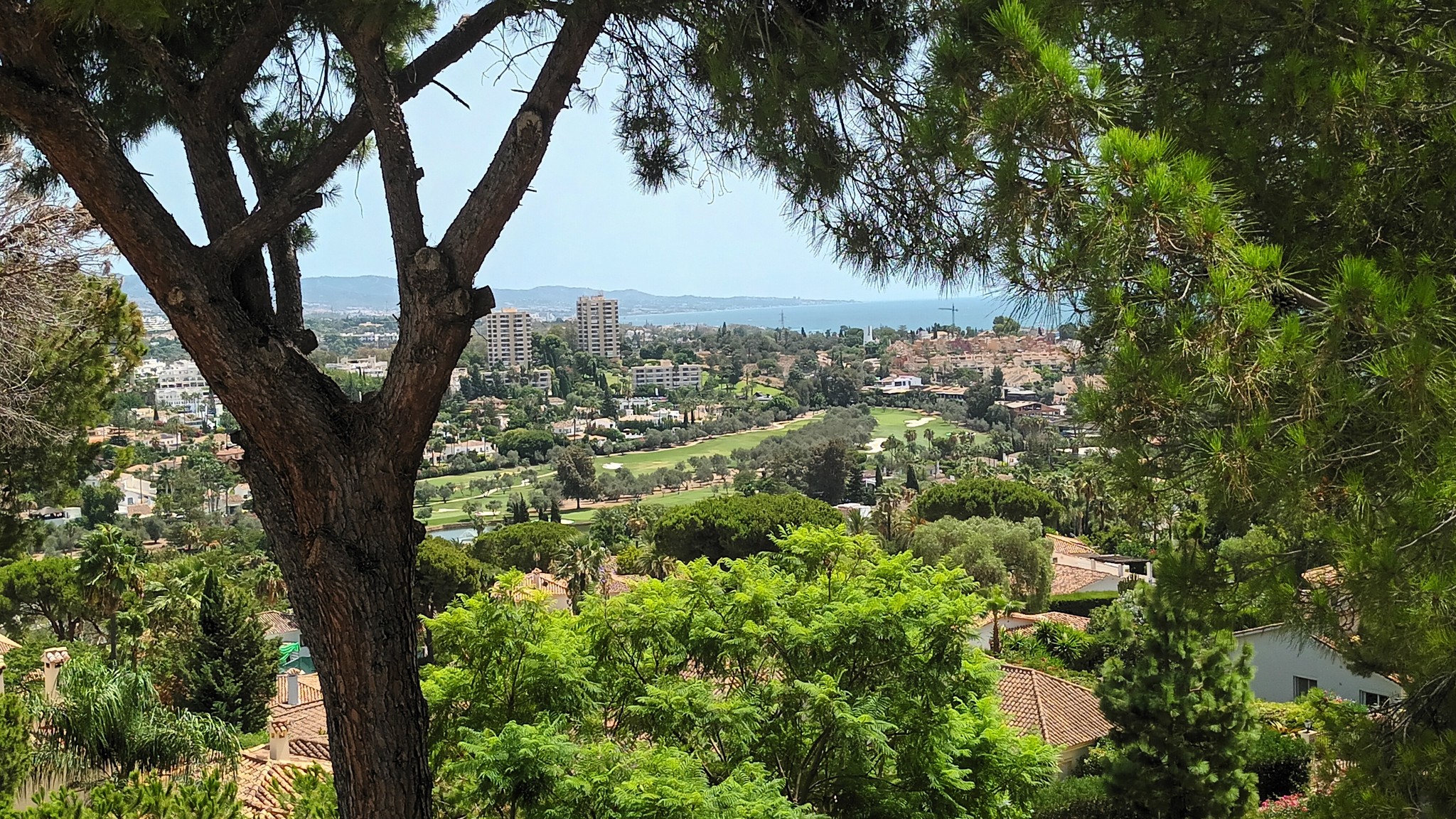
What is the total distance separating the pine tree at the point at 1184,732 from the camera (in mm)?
10523

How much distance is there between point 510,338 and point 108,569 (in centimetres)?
9581

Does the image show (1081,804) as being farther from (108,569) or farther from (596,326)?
(596,326)

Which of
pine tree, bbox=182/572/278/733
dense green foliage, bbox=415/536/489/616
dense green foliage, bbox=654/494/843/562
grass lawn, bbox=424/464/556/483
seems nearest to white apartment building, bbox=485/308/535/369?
grass lawn, bbox=424/464/556/483

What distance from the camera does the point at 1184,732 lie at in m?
10.6

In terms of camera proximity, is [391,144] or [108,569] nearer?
[391,144]

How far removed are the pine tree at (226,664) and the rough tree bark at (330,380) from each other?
14.5 m

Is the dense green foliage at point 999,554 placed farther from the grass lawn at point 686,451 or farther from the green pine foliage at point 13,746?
the grass lawn at point 686,451

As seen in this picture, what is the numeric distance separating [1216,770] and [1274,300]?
10269mm

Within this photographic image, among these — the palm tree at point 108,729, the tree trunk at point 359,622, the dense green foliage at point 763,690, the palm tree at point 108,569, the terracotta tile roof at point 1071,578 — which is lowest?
the terracotta tile roof at point 1071,578

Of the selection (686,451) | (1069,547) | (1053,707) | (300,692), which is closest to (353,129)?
(1053,707)

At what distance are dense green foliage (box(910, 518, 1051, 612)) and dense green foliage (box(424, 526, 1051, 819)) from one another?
19165 mm

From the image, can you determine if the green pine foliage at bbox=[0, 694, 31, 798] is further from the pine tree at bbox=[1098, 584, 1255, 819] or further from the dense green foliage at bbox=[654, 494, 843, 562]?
the dense green foliage at bbox=[654, 494, 843, 562]

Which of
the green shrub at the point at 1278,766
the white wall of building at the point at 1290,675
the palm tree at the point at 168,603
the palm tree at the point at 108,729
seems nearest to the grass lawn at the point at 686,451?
the palm tree at the point at 168,603

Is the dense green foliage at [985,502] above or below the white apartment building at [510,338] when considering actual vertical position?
below
